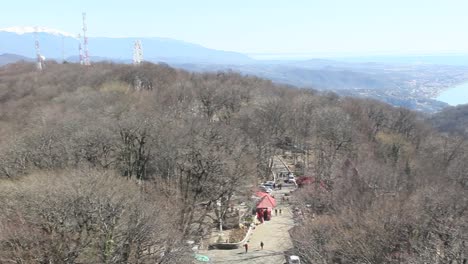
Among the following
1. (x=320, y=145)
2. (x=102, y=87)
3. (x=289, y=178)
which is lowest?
(x=289, y=178)

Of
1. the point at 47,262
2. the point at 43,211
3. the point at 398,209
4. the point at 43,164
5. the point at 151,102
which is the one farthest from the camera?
the point at 151,102

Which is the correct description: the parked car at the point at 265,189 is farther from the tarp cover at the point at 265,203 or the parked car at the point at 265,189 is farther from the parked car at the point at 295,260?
the parked car at the point at 295,260

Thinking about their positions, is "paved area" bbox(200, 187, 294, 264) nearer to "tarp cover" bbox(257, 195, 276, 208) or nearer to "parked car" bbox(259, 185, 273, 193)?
"tarp cover" bbox(257, 195, 276, 208)

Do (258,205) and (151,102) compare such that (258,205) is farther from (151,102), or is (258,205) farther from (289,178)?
(151,102)

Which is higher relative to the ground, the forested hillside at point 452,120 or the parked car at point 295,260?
the parked car at point 295,260

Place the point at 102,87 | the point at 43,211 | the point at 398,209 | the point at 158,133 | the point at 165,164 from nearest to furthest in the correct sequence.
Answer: the point at 43,211 < the point at 398,209 < the point at 165,164 < the point at 158,133 < the point at 102,87

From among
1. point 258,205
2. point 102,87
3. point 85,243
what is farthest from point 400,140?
point 85,243

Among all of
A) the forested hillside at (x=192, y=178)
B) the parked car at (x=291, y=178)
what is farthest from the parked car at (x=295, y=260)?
the parked car at (x=291, y=178)
